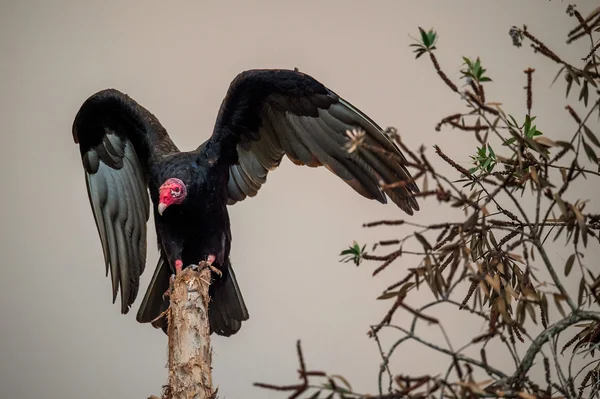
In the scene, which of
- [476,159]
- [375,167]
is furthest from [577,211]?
[375,167]

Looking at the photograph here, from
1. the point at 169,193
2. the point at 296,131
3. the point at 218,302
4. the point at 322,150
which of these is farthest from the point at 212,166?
the point at 218,302

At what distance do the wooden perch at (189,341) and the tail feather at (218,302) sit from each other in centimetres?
68

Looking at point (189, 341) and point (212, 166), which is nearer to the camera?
point (189, 341)

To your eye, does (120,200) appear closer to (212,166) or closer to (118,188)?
(118,188)

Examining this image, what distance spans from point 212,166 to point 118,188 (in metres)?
0.76

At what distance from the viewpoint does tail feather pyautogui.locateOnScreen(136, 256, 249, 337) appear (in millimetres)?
3832

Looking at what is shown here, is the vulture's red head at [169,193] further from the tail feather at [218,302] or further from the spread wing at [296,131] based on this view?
the tail feather at [218,302]

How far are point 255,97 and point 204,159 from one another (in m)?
0.40

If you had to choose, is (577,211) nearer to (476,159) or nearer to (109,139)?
(476,159)

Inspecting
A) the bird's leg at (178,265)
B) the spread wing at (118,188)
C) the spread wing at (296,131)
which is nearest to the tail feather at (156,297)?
the spread wing at (118,188)

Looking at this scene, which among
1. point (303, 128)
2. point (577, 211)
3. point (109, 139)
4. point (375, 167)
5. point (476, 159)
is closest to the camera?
point (577, 211)

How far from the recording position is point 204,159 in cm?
362

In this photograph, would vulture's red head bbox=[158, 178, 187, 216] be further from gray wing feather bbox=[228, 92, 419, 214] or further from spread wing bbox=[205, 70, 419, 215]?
gray wing feather bbox=[228, 92, 419, 214]

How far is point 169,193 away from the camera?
336 cm
